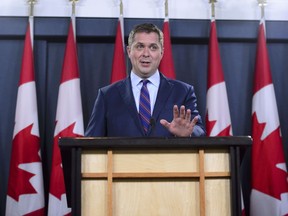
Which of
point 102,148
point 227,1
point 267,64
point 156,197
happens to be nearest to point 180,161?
point 156,197

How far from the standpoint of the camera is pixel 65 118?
3.40m

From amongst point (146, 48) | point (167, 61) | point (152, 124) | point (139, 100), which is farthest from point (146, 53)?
point (167, 61)

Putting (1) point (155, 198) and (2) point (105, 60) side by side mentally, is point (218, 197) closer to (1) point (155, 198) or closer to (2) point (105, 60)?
(1) point (155, 198)

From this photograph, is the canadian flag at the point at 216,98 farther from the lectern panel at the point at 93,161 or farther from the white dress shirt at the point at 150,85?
the lectern panel at the point at 93,161

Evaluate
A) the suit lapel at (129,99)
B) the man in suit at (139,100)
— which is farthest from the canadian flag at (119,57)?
the suit lapel at (129,99)

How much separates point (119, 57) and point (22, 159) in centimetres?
96

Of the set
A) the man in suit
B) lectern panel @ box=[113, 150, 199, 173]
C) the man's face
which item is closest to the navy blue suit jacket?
the man in suit

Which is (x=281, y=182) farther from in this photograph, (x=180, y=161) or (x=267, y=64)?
(x=180, y=161)

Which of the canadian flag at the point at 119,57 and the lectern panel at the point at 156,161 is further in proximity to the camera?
the canadian flag at the point at 119,57

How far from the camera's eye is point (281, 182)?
3332 mm

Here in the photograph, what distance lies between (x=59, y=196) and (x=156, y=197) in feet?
6.66

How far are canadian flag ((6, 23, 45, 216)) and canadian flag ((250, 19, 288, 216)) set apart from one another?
1.44m

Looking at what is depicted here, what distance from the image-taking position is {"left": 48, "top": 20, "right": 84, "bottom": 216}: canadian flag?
330cm

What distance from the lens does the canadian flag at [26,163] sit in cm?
328
